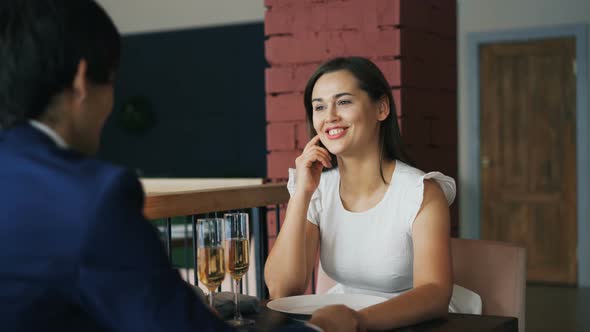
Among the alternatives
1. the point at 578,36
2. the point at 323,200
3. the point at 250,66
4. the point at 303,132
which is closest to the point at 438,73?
the point at 303,132

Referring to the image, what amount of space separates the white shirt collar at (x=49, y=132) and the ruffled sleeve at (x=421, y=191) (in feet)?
3.95

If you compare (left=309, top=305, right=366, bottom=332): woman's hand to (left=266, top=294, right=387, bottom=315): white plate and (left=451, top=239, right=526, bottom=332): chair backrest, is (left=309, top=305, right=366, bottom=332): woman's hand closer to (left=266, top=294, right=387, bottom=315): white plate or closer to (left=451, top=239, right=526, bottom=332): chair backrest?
(left=266, top=294, right=387, bottom=315): white plate

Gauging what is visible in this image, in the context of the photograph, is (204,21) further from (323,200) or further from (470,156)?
(323,200)

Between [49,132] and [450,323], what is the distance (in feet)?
3.21

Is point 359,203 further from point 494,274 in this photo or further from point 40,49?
point 40,49

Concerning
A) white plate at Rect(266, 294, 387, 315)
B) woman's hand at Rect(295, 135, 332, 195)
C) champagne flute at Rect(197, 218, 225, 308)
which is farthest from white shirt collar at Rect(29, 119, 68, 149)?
woman's hand at Rect(295, 135, 332, 195)

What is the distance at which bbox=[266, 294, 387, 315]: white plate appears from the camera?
171 cm

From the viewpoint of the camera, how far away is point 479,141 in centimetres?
686

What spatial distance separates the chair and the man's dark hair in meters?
1.42

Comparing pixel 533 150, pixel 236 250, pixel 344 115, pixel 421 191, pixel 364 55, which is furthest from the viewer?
pixel 533 150

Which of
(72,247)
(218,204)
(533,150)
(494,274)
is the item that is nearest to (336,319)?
(72,247)

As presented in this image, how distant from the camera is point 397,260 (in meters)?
2.09

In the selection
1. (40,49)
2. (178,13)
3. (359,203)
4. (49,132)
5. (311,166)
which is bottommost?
(359,203)

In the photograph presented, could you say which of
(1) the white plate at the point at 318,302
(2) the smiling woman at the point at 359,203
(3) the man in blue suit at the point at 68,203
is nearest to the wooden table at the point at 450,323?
(1) the white plate at the point at 318,302
